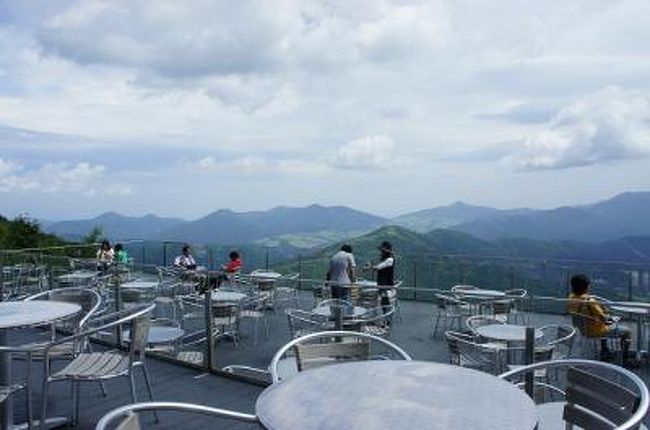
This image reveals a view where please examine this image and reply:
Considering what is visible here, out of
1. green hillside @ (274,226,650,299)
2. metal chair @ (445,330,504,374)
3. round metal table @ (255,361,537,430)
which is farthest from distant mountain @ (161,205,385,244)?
round metal table @ (255,361,537,430)

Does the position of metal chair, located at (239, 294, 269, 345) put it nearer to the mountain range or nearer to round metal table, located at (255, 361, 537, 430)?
round metal table, located at (255, 361, 537, 430)

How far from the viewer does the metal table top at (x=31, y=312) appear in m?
4.25

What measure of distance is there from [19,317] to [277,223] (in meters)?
148

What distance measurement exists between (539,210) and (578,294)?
160531 mm

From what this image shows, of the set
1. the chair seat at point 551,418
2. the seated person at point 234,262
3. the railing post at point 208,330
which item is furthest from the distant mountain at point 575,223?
the chair seat at point 551,418

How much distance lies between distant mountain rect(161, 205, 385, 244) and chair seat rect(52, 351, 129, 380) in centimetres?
11028

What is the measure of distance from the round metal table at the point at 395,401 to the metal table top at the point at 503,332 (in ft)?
11.7

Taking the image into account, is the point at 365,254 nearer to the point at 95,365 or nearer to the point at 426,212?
the point at 95,365

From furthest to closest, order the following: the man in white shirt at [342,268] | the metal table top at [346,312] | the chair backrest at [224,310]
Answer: the man in white shirt at [342,268] → the chair backrest at [224,310] → the metal table top at [346,312]

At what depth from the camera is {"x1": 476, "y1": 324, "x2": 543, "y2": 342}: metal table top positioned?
6.25m

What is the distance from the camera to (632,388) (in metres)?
2.61

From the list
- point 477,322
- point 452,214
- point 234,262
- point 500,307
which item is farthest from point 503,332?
point 452,214

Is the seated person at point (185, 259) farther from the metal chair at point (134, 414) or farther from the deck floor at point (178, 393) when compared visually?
the metal chair at point (134, 414)

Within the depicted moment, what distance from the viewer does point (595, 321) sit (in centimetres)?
673
